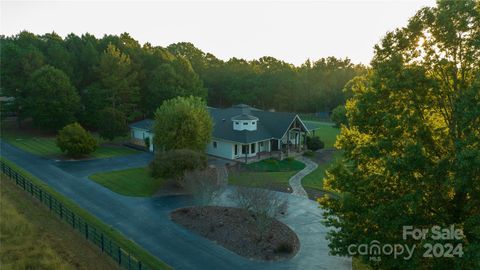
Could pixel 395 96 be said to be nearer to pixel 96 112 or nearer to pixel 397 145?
pixel 397 145

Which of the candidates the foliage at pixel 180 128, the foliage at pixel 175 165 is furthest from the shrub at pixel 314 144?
the foliage at pixel 175 165

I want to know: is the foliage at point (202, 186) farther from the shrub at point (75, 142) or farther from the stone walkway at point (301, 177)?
the shrub at point (75, 142)

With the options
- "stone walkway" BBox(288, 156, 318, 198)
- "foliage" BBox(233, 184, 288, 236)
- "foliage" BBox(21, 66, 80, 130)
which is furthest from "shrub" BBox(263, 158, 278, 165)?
"foliage" BBox(21, 66, 80, 130)

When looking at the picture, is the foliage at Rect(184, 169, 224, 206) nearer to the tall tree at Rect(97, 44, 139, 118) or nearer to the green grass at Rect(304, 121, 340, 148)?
the green grass at Rect(304, 121, 340, 148)

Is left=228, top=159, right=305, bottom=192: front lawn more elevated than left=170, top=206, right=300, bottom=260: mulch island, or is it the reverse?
left=228, top=159, right=305, bottom=192: front lawn

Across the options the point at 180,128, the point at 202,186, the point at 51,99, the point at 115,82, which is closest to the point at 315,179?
the point at 180,128

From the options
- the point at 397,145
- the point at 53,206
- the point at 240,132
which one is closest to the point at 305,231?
the point at 397,145

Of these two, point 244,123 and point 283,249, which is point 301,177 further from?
point 283,249
